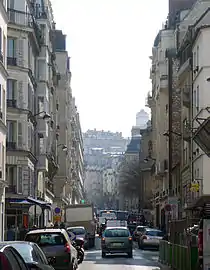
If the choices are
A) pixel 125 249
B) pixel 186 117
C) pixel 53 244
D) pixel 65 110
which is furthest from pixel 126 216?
pixel 53 244

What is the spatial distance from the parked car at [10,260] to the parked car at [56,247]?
11.4 meters

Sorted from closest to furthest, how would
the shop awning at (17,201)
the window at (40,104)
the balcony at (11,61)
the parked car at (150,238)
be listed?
the shop awning at (17,201), the parked car at (150,238), the balcony at (11,61), the window at (40,104)

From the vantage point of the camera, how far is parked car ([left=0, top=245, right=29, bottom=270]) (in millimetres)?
11555

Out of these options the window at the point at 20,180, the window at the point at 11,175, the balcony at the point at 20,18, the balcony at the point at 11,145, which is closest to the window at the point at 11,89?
the balcony at the point at 11,145

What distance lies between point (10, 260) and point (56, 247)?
1336 centimetres

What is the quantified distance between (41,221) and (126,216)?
6007 cm

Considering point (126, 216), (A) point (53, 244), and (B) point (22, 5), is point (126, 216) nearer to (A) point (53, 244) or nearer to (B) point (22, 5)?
(B) point (22, 5)

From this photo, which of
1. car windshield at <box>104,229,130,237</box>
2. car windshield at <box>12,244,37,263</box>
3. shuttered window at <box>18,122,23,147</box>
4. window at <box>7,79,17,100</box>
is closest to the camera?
car windshield at <box>12,244,37,263</box>

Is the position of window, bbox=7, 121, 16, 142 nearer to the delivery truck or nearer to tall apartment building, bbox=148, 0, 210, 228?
tall apartment building, bbox=148, 0, 210, 228

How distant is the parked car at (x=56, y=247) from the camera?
990 inches

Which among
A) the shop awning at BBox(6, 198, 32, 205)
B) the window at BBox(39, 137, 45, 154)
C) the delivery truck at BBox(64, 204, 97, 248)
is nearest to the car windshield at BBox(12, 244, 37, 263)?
the shop awning at BBox(6, 198, 32, 205)

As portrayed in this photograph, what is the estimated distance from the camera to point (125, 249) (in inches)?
1635

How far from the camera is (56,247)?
25438mm

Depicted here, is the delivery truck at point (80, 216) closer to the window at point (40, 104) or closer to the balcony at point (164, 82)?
the window at point (40, 104)
